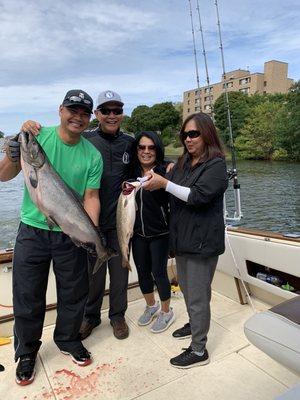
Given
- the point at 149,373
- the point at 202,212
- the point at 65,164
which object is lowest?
the point at 149,373

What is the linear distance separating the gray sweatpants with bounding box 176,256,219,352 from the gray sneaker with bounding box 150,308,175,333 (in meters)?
0.56

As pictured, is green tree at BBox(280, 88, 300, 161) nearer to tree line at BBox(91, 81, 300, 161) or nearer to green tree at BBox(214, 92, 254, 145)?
tree line at BBox(91, 81, 300, 161)

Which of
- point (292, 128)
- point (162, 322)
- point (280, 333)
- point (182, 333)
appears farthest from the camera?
point (292, 128)

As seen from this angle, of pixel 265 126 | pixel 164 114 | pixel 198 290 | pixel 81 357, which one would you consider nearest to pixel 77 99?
pixel 198 290

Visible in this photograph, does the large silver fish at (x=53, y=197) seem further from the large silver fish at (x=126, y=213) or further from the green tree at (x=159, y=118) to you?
the green tree at (x=159, y=118)

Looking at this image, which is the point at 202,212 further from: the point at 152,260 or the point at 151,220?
the point at 152,260

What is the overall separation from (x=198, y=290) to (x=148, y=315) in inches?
40.4

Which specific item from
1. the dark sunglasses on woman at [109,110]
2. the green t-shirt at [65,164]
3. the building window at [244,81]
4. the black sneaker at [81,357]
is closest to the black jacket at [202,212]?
the green t-shirt at [65,164]

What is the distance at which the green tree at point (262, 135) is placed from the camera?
4019 centimetres

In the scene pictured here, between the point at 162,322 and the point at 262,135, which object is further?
the point at 262,135

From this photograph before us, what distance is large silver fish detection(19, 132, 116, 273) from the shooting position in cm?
217

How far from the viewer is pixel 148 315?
3.42 m

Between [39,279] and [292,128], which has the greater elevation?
[292,128]

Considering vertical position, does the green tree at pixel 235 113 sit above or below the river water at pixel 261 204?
above
